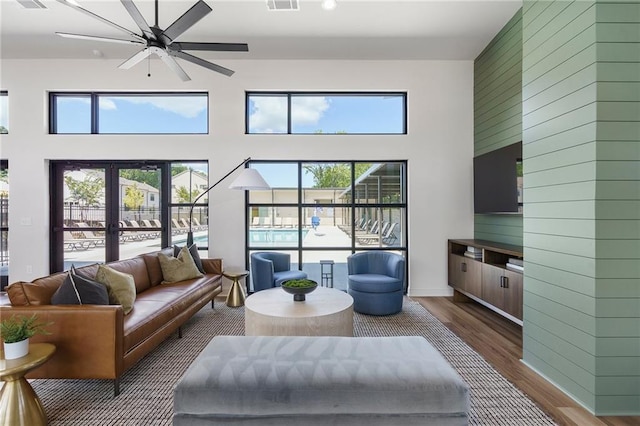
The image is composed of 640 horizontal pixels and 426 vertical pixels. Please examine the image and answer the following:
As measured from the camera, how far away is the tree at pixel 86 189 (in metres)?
4.91

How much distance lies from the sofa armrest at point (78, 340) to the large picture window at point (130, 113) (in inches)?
137

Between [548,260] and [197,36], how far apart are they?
4951 millimetres

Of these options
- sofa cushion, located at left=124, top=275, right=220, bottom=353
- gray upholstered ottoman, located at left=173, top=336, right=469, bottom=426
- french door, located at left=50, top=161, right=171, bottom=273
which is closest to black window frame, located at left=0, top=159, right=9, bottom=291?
french door, located at left=50, top=161, right=171, bottom=273

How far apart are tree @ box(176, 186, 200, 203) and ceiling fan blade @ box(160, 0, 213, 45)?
265 cm

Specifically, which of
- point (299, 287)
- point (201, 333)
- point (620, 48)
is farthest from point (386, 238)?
point (620, 48)

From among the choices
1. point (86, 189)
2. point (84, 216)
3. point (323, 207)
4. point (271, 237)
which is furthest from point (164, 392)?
point (86, 189)

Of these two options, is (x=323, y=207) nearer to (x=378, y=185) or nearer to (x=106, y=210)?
(x=378, y=185)

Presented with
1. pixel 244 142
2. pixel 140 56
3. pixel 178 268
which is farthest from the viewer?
pixel 244 142

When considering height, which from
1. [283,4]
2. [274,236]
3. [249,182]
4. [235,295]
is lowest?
[235,295]

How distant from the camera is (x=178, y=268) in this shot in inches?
152

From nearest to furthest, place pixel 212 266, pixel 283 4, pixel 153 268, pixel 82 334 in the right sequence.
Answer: pixel 82 334
pixel 283 4
pixel 153 268
pixel 212 266

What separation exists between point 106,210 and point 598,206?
20.4 ft

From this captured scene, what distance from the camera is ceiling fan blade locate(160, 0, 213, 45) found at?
7.52 ft

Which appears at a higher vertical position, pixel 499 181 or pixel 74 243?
pixel 499 181
